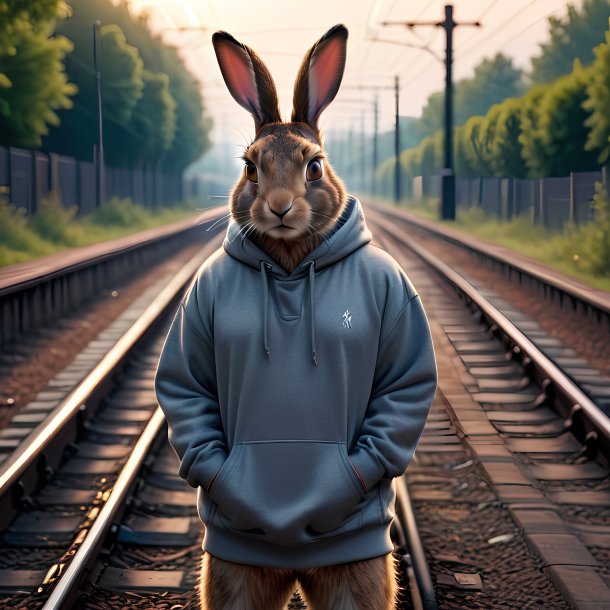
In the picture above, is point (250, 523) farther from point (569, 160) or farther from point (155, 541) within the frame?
point (569, 160)

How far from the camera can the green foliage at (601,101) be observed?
43.4 ft

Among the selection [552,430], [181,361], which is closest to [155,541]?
[181,361]

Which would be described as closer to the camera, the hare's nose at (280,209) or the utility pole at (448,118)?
the hare's nose at (280,209)

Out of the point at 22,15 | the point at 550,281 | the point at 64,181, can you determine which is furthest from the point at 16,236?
the point at 550,281

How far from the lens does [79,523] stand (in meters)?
5.37

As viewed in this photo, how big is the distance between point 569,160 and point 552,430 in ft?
35.3

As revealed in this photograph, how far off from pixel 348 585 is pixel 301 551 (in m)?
0.17

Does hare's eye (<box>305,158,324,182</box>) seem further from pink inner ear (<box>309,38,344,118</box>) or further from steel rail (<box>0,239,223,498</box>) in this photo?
steel rail (<box>0,239,223,498</box>)

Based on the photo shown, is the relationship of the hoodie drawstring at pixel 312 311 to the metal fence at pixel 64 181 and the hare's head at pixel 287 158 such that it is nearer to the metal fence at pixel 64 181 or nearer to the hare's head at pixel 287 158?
the hare's head at pixel 287 158

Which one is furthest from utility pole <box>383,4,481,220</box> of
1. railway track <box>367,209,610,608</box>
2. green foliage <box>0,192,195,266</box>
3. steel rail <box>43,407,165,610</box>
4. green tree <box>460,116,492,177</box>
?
steel rail <box>43,407,165,610</box>

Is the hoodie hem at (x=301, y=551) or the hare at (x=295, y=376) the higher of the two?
the hare at (x=295, y=376)

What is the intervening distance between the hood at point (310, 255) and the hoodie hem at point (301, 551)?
49 cm

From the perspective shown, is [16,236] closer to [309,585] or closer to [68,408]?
[68,408]

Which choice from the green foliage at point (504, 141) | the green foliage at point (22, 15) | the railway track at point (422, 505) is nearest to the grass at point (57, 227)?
the green foliage at point (22, 15)
